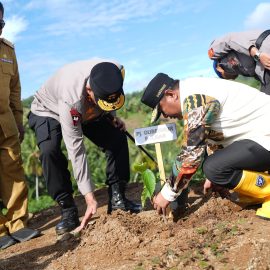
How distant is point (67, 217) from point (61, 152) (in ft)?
1.91

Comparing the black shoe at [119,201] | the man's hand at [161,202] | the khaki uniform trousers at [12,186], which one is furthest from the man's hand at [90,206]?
the khaki uniform trousers at [12,186]

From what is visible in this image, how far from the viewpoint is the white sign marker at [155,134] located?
3746mm

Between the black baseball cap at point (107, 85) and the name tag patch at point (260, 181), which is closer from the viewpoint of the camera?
the black baseball cap at point (107, 85)

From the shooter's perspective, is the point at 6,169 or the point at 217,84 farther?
the point at 6,169

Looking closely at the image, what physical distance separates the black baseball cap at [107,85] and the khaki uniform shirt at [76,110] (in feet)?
0.72

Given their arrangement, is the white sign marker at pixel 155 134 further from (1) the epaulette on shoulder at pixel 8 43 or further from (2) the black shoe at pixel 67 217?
(1) the epaulette on shoulder at pixel 8 43

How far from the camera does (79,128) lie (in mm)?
3580

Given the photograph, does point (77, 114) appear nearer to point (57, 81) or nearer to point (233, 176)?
point (57, 81)

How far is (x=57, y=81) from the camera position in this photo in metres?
3.86

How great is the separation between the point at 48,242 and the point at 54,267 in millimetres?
729

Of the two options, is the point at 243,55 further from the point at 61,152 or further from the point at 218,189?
the point at 61,152

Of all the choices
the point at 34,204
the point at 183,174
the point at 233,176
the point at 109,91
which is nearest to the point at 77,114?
the point at 109,91

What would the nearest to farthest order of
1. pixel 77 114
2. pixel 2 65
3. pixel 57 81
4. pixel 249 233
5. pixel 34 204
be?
pixel 249 233, pixel 77 114, pixel 57 81, pixel 2 65, pixel 34 204

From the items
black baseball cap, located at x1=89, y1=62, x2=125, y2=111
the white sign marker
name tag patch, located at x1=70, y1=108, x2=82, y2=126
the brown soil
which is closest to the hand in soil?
the brown soil
